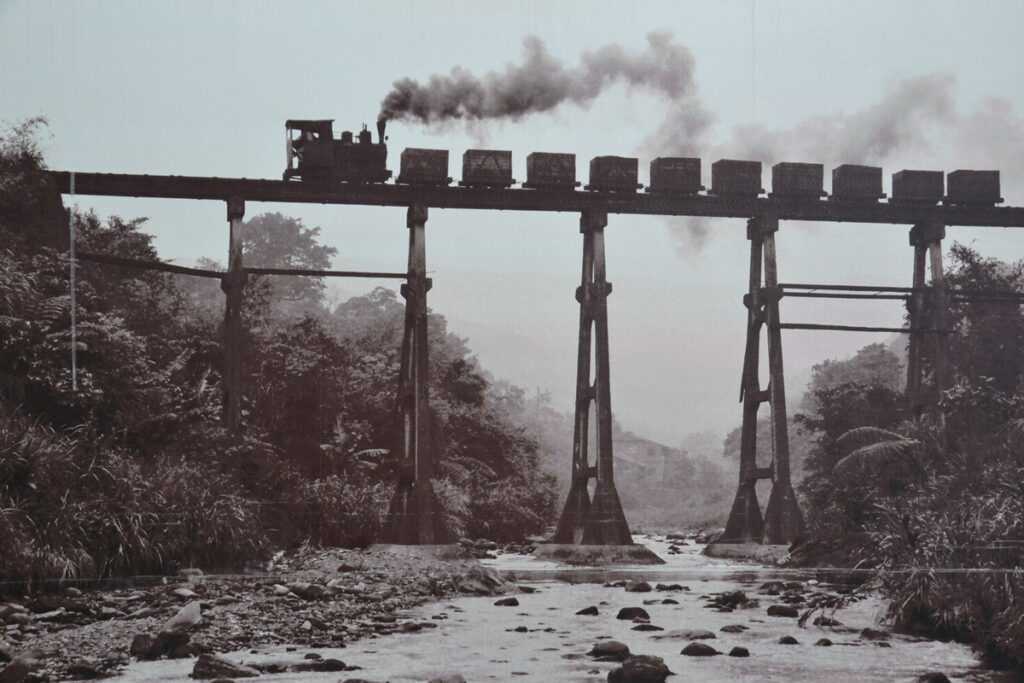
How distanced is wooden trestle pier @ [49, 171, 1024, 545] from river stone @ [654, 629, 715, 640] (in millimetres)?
9915

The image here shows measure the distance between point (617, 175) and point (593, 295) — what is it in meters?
2.68

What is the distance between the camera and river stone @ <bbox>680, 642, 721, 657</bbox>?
12846 millimetres

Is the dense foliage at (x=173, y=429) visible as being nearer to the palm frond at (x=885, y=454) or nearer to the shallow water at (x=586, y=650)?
the shallow water at (x=586, y=650)

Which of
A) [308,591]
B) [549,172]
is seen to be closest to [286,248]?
[549,172]

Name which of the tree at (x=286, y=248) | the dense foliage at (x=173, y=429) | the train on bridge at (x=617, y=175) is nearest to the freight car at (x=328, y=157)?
the train on bridge at (x=617, y=175)

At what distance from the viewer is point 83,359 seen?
19406 millimetres

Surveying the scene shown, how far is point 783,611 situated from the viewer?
55.8 feet

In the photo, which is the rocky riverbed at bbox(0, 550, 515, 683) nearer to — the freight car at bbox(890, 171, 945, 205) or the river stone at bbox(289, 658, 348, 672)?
the river stone at bbox(289, 658, 348, 672)

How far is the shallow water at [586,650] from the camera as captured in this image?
451 inches

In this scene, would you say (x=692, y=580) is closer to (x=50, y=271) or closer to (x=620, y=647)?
(x=620, y=647)

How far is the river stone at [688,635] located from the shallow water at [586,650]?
0.11 m

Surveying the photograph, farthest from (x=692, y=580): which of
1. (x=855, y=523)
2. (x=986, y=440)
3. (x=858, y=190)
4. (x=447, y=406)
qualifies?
(x=447, y=406)

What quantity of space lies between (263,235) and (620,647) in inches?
2573

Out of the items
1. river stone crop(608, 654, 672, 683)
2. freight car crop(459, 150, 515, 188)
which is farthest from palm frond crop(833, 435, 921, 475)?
river stone crop(608, 654, 672, 683)
